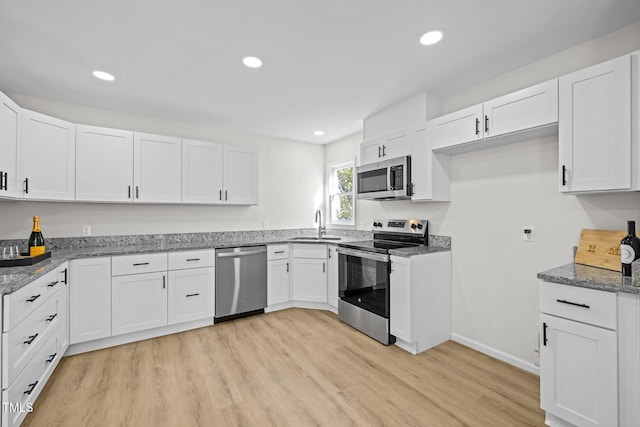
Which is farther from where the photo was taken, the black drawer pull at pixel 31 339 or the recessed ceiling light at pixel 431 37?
the recessed ceiling light at pixel 431 37

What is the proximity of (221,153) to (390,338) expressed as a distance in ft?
9.69

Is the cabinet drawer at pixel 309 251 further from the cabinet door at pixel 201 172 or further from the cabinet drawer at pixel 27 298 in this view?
the cabinet drawer at pixel 27 298

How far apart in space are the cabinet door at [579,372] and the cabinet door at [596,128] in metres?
0.88

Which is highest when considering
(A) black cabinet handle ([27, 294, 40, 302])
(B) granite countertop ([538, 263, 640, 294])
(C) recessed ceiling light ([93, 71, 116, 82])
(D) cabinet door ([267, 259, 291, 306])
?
(C) recessed ceiling light ([93, 71, 116, 82])

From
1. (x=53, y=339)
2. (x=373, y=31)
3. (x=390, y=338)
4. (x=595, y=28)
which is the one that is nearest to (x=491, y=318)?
(x=390, y=338)

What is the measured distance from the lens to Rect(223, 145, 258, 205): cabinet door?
3.87 metres

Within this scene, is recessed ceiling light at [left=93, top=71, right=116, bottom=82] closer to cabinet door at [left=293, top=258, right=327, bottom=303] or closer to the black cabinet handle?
the black cabinet handle

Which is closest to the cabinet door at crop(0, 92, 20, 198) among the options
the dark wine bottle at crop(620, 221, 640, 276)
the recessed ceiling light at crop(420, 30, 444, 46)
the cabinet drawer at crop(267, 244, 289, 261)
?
the cabinet drawer at crop(267, 244, 289, 261)

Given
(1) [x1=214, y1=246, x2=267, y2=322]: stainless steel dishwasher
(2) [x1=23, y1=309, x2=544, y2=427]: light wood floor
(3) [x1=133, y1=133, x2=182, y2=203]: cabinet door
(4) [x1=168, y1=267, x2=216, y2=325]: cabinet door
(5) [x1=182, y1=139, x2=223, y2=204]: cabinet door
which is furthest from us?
(5) [x1=182, y1=139, x2=223, y2=204]: cabinet door

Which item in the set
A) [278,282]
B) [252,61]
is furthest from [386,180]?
[278,282]

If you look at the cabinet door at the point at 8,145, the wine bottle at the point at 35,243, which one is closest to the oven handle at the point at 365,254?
the wine bottle at the point at 35,243

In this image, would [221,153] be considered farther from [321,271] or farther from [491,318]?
[491,318]

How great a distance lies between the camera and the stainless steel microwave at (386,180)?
3.07 meters

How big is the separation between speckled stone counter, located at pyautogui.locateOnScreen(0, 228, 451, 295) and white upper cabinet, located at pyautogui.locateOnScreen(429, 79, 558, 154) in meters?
1.00
